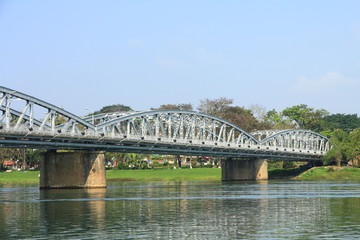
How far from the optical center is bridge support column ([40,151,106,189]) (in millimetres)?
103250

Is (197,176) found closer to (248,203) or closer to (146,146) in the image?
(146,146)

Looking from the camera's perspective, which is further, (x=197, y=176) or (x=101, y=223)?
(x=197, y=176)

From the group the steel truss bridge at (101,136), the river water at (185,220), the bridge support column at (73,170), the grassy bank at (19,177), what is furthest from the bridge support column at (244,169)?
the river water at (185,220)

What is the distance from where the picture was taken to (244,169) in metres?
154

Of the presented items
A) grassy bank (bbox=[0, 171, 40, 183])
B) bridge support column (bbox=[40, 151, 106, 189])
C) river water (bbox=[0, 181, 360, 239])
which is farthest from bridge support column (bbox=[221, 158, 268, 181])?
river water (bbox=[0, 181, 360, 239])

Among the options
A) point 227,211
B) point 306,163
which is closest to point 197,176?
point 306,163

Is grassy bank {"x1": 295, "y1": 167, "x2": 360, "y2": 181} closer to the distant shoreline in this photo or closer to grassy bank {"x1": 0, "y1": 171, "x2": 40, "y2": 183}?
the distant shoreline

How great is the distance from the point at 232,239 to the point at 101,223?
39.0ft

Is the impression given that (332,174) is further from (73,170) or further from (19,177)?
(19,177)

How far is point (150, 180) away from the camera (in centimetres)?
15575

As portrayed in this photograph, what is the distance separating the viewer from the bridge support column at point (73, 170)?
339ft

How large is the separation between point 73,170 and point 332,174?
63052mm

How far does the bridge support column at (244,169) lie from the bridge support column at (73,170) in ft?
171

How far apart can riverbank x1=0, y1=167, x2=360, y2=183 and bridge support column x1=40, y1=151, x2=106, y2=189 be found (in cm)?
5249
